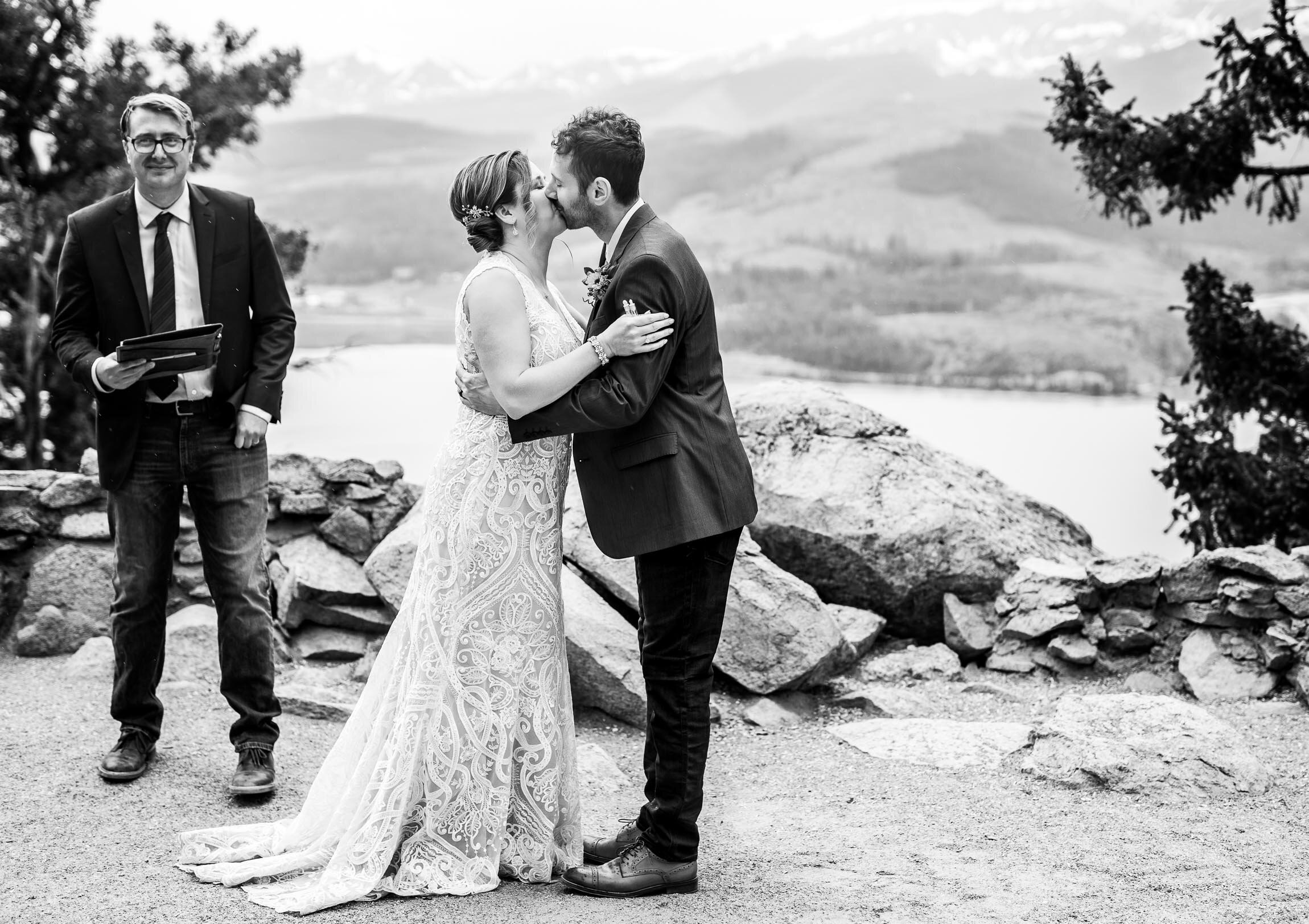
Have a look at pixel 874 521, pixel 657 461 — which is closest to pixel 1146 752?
pixel 874 521

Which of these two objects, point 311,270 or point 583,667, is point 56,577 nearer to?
point 583,667

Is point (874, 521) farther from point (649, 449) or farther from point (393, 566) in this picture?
point (649, 449)

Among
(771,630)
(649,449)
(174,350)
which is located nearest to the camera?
(649,449)

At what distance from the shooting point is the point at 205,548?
143 inches

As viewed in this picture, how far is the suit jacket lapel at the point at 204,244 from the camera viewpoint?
3574 millimetres

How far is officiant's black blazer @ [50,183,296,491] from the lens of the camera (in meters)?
3.53

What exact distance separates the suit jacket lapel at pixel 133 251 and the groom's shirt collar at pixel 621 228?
168cm

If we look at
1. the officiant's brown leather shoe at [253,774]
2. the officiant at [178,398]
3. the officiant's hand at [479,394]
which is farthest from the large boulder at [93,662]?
the officiant's hand at [479,394]

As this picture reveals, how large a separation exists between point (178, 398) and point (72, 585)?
2.62 metres

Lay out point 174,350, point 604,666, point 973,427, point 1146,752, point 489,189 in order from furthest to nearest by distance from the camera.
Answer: point 973,427, point 604,666, point 1146,752, point 174,350, point 489,189

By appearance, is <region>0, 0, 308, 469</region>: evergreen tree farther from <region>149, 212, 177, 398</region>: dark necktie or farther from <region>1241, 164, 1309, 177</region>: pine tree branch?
<region>1241, 164, 1309, 177</region>: pine tree branch

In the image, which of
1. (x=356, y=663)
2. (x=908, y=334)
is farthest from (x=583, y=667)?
(x=908, y=334)

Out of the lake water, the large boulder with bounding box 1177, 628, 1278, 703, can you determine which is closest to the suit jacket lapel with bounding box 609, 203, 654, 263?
the large boulder with bounding box 1177, 628, 1278, 703

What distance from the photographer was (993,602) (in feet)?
18.4
